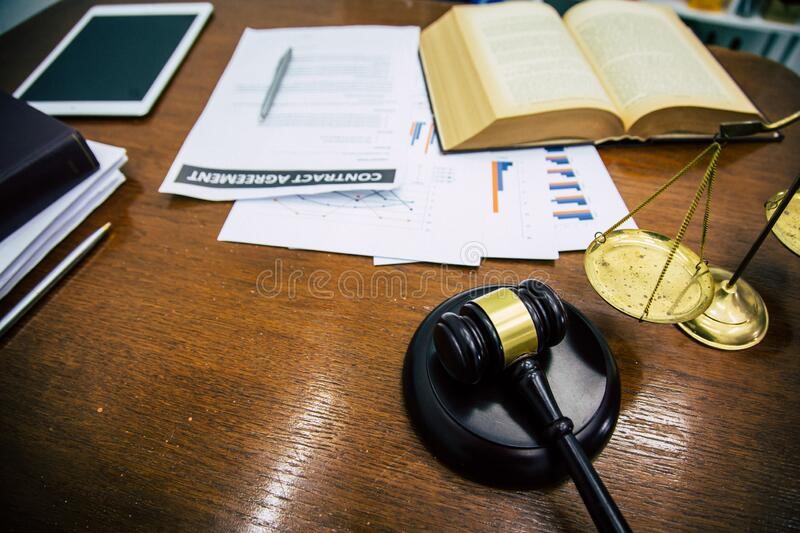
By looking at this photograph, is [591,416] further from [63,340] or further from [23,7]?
[23,7]

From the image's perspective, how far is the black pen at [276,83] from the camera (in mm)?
764

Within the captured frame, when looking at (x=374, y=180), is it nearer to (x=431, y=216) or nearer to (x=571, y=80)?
(x=431, y=216)

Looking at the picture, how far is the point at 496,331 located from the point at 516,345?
0.07ft

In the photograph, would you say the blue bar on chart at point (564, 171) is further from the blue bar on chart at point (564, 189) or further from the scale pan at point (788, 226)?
the scale pan at point (788, 226)

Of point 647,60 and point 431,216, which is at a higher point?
point 647,60

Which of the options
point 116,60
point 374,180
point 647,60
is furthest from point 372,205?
point 116,60

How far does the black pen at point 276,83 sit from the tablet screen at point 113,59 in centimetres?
22

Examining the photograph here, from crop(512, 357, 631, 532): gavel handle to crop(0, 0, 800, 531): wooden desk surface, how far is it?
0.05 meters

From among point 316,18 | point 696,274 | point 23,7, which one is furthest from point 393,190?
point 23,7

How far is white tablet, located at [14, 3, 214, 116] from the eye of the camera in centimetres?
79

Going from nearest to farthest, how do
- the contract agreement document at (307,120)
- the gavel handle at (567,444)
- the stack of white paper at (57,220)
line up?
the gavel handle at (567,444)
the stack of white paper at (57,220)
the contract agreement document at (307,120)

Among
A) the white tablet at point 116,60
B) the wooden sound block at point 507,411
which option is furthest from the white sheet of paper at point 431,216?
the white tablet at point 116,60

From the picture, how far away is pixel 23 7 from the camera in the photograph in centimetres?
125

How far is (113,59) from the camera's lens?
2.85ft
